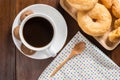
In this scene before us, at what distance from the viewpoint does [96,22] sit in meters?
0.76

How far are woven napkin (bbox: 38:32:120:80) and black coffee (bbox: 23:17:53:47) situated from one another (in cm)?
6

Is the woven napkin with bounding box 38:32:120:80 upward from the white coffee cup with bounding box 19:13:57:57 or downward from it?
downward

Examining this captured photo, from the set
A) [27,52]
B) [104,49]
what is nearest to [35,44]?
[27,52]

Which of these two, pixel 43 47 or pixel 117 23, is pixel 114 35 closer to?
pixel 117 23

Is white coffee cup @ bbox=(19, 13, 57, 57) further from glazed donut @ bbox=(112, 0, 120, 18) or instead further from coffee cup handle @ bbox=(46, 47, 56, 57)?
glazed donut @ bbox=(112, 0, 120, 18)

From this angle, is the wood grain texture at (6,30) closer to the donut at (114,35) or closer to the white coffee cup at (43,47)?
the white coffee cup at (43,47)

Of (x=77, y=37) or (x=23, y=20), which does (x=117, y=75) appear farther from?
(x=23, y=20)

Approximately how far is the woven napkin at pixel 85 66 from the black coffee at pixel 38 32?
0.06 m

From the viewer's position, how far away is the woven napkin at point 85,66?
0.80m

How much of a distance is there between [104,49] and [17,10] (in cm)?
24

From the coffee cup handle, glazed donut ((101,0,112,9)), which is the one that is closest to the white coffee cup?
the coffee cup handle

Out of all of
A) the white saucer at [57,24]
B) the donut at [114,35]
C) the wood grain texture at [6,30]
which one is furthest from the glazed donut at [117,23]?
the wood grain texture at [6,30]

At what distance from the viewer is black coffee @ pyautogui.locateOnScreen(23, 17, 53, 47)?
75 centimetres

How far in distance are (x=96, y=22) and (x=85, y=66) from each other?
0.40 feet
